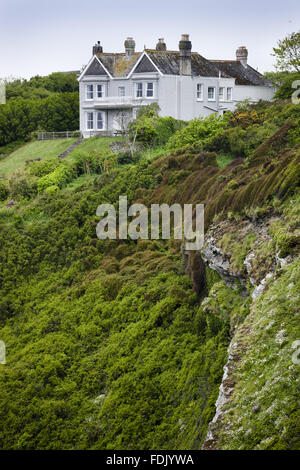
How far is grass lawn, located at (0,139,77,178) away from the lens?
43.7 metres

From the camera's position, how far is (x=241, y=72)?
159 ft

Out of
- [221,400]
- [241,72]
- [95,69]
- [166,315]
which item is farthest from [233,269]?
[241,72]

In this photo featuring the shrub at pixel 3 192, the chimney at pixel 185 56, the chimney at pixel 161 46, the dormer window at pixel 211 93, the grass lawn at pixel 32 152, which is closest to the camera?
the shrub at pixel 3 192

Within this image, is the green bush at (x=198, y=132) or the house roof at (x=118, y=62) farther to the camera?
the house roof at (x=118, y=62)

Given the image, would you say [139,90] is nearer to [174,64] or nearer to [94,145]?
[174,64]

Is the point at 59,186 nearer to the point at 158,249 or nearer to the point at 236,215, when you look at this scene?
the point at 158,249

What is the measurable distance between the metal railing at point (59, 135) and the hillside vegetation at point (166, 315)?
17.9m

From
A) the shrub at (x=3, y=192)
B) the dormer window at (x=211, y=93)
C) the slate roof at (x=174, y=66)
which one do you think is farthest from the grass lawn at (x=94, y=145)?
the dormer window at (x=211, y=93)

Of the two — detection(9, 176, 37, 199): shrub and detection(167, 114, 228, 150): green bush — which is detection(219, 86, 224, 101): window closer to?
detection(167, 114, 228, 150): green bush

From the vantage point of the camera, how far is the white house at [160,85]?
4303 cm

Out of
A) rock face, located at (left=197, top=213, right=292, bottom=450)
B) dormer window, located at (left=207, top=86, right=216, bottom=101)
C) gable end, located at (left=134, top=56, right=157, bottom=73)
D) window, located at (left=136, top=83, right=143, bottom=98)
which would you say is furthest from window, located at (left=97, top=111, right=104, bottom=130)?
rock face, located at (left=197, top=213, right=292, bottom=450)

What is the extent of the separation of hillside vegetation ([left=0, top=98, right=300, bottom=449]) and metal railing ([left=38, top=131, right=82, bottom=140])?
1790cm

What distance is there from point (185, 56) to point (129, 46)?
5.24m

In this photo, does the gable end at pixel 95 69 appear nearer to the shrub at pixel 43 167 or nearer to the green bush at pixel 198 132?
the shrub at pixel 43 167
